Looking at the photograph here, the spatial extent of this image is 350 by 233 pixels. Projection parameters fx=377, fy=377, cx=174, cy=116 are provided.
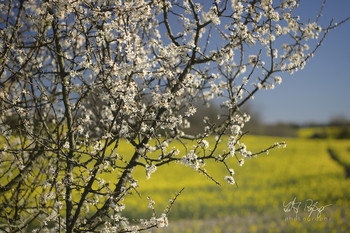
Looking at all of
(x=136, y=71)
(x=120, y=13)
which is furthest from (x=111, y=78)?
(x=120, y=13)

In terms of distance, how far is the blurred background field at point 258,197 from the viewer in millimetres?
9641

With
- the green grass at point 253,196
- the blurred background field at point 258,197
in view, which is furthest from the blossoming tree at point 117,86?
the green grass at point 253,196

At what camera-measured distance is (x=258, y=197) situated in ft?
45.6

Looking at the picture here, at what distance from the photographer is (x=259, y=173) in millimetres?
21016

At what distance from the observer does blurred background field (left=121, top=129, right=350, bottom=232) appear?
9641mm

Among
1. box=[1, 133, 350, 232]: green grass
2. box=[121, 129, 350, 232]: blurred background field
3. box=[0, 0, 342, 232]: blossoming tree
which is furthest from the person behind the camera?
box=[1, 133, 350, 232]: green grass

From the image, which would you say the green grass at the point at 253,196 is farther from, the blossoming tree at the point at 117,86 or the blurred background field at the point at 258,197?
the blossoming tree at the point at 117,86

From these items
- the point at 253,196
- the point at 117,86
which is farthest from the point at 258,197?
the point at 117,86

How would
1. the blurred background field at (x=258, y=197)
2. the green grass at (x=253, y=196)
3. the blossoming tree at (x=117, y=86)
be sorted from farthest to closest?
the green grass at (x=253, y=196)
the blurred background field at (x=258, y=197)
the blossoming tree at (x=117, y=86)

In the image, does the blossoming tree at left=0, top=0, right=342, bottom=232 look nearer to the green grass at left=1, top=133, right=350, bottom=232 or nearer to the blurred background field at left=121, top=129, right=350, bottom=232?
the blurred background field at left=121, top=129, right=350, bottom=232

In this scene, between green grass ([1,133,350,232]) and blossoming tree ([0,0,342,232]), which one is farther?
green grass ([1,133,350,232])

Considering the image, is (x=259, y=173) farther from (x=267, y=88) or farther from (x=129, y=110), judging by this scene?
(x=129, y=110)

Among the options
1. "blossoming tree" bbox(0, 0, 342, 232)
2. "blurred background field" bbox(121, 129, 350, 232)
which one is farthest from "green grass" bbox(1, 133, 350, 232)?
"blossoming tree" bbox(0, 0, 342, 232)

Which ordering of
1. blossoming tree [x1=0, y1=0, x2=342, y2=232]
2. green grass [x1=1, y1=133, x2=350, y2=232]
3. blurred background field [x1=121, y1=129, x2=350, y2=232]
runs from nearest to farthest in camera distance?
blossoming tree [x1=0, y1=0, x2=342, y2=232] → blurred background field [x1=121, y1=129, x2=350, y2=232] → green grass [x1=1, y1=133, x2=350, y2=232]
